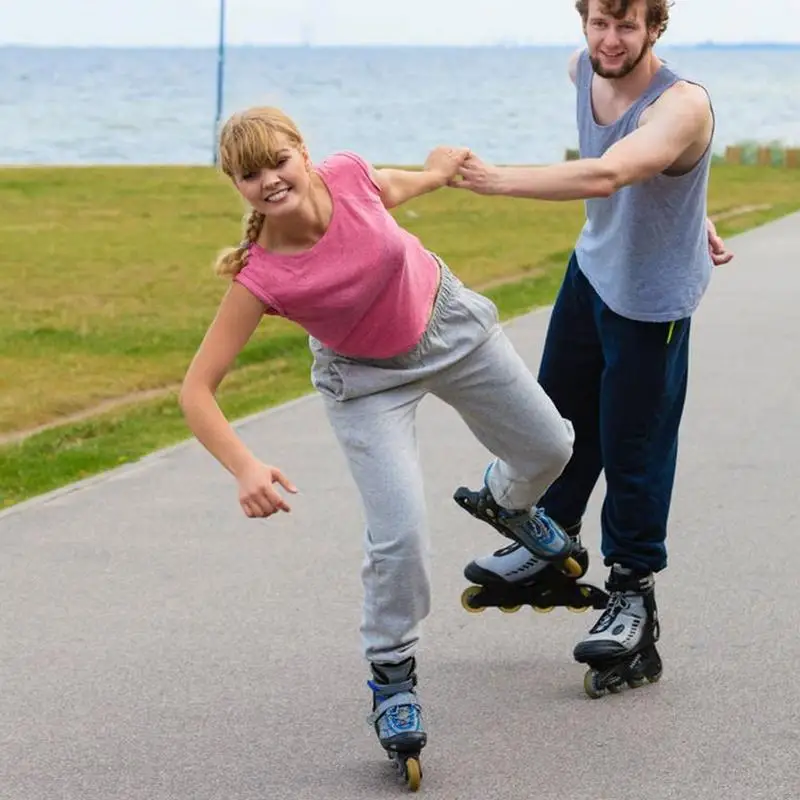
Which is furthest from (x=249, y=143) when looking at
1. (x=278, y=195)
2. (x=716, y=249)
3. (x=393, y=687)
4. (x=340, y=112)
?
(x=340, y=112)

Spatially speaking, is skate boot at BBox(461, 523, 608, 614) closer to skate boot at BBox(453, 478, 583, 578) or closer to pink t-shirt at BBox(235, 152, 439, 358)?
skate boot at BBox(453, 478, 583, 578)

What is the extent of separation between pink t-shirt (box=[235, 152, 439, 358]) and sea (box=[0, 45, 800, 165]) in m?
0.29

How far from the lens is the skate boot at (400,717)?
451 centimetres

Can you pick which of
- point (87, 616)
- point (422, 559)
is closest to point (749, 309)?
point (87, 616)

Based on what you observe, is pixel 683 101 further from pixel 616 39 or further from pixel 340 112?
pixel 340 112

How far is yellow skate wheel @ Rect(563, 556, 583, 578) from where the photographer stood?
5.45 meters

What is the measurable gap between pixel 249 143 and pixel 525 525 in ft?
4.90

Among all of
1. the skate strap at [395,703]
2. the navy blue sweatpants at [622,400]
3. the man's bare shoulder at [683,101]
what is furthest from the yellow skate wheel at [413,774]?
the man's bare shoulder at [683,101]

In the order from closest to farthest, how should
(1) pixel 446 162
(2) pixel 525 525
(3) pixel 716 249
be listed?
(1) pixel 446 162 → (2) pixel 525 525 → (3) pixel 716 249

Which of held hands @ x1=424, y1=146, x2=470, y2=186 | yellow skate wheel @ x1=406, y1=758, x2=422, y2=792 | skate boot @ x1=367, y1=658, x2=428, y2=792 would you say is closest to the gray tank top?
held hands @ x1=424, y1=146, x2=470, y2=186

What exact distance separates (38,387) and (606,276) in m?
6.10

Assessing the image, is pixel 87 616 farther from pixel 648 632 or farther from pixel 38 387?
pixel 38 387

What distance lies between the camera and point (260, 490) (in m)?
4.34

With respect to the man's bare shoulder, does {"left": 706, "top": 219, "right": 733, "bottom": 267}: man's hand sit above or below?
below
